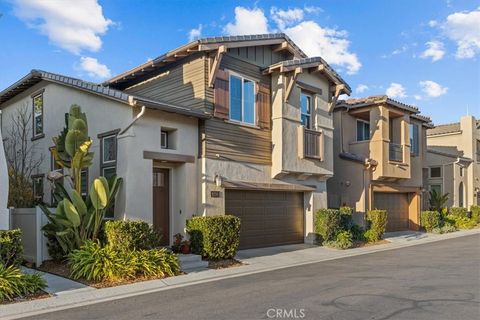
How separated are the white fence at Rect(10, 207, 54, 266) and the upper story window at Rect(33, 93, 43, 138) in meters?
4.97

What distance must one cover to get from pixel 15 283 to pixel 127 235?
2779mm

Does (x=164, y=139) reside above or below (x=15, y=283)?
above

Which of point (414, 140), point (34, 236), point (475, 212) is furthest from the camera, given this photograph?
point (475, 212)

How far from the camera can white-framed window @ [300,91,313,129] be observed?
56.5ft

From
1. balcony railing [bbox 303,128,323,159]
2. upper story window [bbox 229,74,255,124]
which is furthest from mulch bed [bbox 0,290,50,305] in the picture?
balcony railing [bbox 303,128,323,159]

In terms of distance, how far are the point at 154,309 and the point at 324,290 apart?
343 centimetres

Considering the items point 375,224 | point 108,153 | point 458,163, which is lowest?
point 375,224

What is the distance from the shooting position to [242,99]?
15.4m

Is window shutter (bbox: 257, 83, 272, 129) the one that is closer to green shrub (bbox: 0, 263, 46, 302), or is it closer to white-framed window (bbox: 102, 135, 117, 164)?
white-framed window (bbox: 102, 135, 117, 164)

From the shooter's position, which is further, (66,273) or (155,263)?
(66,273)

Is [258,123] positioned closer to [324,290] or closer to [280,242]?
[280,242]

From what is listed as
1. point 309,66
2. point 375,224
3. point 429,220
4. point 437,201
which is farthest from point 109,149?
point 437,201

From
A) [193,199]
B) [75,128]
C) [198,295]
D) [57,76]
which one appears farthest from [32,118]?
[198,295]

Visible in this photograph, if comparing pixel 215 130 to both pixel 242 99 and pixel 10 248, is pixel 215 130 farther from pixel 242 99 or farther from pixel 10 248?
pixel 10 248
